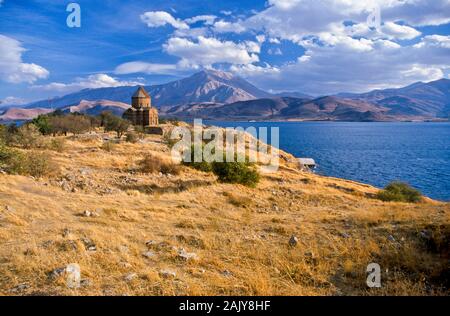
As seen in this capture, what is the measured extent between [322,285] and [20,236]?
9280 millimetres

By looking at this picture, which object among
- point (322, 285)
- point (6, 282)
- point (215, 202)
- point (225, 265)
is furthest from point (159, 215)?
point (322, 285)

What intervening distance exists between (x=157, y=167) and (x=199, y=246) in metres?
16.6

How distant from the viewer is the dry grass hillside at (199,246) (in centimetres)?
730

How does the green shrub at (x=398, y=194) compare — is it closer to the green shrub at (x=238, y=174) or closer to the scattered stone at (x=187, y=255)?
the green shrub at (x=238, y=174)

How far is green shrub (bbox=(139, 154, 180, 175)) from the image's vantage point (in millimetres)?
25281

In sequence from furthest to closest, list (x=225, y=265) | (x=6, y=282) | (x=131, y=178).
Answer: (x=131, y=178) < (x=225, y=265) < (x=6, y=282)

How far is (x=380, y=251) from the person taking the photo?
9438mm

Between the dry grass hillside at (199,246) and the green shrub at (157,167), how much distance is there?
7744mm

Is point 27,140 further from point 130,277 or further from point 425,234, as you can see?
point 425,234

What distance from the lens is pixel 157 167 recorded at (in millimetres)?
25797

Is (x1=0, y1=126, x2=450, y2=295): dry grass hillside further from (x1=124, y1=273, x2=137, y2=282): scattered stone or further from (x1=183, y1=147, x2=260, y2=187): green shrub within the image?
(x1=183, y1=147, x2=260, y2=187): green shrub

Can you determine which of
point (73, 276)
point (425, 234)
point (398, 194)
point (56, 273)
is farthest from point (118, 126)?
point (425, 234)

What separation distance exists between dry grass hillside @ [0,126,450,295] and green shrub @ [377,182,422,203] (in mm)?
11876
